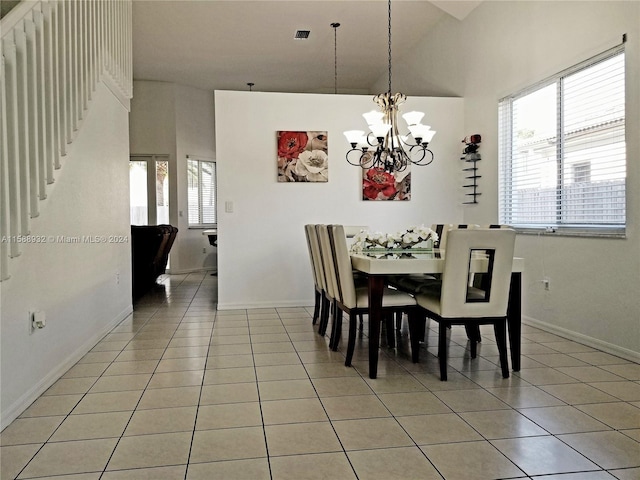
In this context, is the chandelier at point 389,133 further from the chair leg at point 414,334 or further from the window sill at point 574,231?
the chair leg at point 414,334

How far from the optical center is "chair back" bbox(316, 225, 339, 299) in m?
3.53

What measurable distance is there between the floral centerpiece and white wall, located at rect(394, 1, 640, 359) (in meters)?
1.22

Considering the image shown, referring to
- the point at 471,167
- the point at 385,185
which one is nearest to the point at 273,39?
the point at 385,185

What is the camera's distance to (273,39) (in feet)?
21.7

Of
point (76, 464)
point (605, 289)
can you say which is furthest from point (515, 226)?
point (76, 464)

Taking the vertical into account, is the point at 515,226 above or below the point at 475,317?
above

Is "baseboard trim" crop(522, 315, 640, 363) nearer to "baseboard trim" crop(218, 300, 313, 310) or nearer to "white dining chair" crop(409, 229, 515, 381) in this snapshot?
"white dining chair" crop(409, 229, 515, 381)

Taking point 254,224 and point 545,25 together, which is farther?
point 254,224

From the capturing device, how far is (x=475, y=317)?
3020mm

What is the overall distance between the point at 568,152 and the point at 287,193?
2784mm

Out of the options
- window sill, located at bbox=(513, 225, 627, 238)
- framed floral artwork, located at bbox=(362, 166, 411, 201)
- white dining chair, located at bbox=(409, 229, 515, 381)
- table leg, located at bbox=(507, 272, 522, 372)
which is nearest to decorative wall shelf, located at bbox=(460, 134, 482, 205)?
framed floral artwork, located at bbox=(362, 166, 411, 201)

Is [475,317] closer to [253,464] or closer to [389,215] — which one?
[253,464]

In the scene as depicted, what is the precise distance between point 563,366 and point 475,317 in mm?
749

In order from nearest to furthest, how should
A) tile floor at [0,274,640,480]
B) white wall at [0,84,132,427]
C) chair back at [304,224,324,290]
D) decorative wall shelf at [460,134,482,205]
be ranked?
1. tile floor at [0,274,640,480]
2. white wall at [0,84,132,427]
3. chair back at [304,224,324,290]
4. decorative wall shelf at [460,134,482,205]
